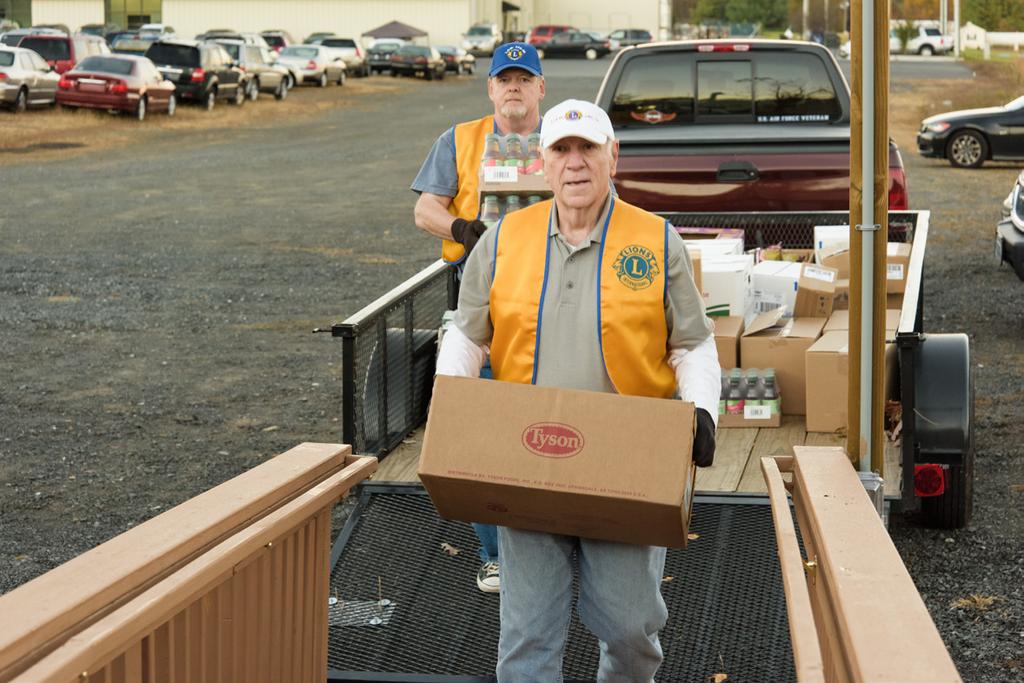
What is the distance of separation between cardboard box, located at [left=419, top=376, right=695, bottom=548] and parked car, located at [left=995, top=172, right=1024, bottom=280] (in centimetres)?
771

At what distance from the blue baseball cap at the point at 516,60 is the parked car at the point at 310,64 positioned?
4412 centimetres

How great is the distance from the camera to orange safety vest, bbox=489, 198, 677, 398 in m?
3.77

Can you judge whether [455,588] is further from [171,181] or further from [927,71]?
[927,71]

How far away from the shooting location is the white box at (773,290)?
772cm

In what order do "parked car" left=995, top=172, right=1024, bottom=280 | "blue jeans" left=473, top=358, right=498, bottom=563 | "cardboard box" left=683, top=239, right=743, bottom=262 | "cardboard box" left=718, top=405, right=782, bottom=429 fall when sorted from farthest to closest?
1. "parked car" left=995, top=172, right=1024, bottom=280
2. "cardboard box" left=683, top=239, right=743, bottom=262
3. "cardboard box" left=718, top=405, right=782, bottom=429
4. "blue jeans" left=473, top=358, right=498, bottom=563

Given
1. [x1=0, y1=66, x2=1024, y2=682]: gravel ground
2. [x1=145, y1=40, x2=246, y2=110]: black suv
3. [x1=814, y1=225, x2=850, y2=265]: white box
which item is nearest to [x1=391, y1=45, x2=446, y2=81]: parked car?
[x1=145, y1=40, x2=246, y2=110]: black suv

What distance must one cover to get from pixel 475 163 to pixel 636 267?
2.11m

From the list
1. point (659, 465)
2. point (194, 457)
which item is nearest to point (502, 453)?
point (659, 465)

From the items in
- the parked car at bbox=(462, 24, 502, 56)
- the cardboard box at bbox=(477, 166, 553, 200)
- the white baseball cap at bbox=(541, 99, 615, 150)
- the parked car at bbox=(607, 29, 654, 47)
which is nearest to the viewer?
the white baseball cap at bbox=(541, 99, 615, 150)

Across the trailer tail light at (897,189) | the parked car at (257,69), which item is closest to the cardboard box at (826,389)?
the trailer tail light at (897,189)

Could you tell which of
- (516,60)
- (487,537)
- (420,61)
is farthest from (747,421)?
(420,61)

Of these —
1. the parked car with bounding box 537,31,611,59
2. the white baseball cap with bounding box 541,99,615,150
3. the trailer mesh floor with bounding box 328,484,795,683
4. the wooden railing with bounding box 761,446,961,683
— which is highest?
the parked car with bounding box 537,31,611,59

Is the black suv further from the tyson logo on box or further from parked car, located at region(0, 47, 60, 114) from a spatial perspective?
the tyson logo on box

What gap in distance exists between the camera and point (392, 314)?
21.2ft
